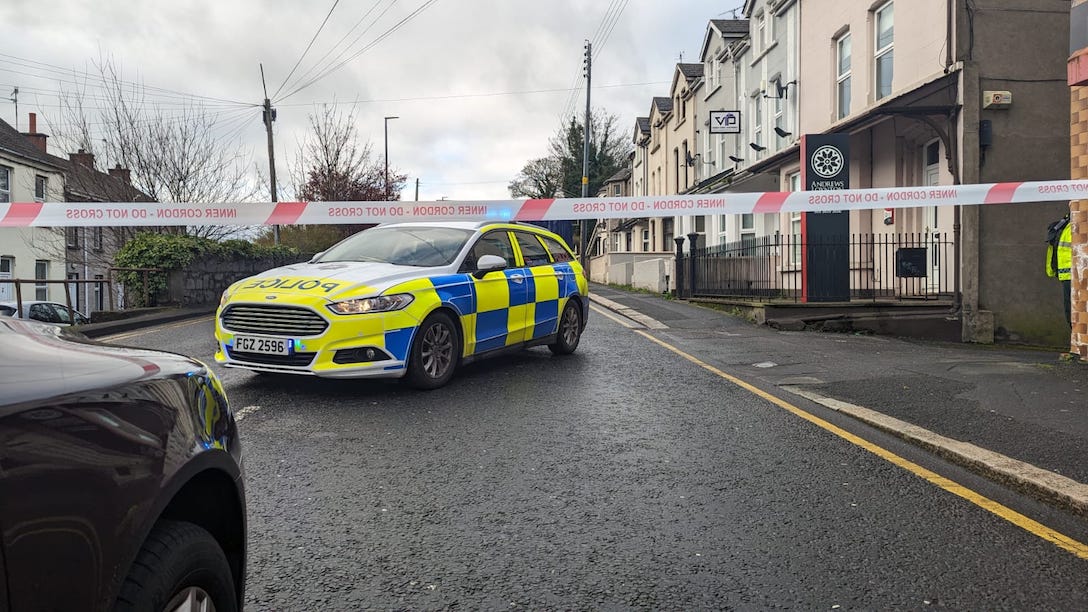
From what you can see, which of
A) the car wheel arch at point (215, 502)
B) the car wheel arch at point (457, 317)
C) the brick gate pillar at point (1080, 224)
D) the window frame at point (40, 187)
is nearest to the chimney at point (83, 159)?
the window frame at point (40, 187)

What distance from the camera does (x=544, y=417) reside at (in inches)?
243

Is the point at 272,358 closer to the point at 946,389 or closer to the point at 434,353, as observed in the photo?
the point at 434,353

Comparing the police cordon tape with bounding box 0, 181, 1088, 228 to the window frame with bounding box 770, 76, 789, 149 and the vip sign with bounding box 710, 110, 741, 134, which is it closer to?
the window frame with bounding box 770, 76, 789, 149

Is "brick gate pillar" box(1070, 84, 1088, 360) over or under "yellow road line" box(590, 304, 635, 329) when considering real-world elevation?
over

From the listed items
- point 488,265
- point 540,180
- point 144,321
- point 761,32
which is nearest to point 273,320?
point 488,265

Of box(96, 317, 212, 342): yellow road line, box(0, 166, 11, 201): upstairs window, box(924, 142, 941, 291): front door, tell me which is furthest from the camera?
box(0, 166, 11, 201): upstairs window

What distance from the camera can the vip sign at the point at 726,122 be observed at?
997 inches

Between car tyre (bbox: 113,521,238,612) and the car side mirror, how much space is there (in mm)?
5823

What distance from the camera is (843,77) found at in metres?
18.4

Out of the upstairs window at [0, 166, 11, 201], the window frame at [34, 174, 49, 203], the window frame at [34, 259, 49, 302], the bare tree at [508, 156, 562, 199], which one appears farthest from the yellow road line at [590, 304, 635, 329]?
the bare tree at [508, 156, 562, 199]

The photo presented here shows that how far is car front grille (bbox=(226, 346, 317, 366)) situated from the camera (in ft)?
21.9

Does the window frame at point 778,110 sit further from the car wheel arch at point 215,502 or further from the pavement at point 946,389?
the car wheel arch at point 215,502

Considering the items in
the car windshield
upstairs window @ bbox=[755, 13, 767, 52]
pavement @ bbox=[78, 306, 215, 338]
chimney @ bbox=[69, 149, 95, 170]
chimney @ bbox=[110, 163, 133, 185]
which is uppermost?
upstairs window @ bbox=[755, 13, 767, 52]

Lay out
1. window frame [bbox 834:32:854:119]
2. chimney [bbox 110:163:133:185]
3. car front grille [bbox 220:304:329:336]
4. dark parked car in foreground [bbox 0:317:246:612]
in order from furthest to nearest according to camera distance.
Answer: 1. chimney [bbox 110:163:133:185]
2. window frame [bbox 834:32:854:119]
3. car front grille [bbox 220:304:329:336]
4. dark parked car in foreground [bbox 0:317:246:612]
